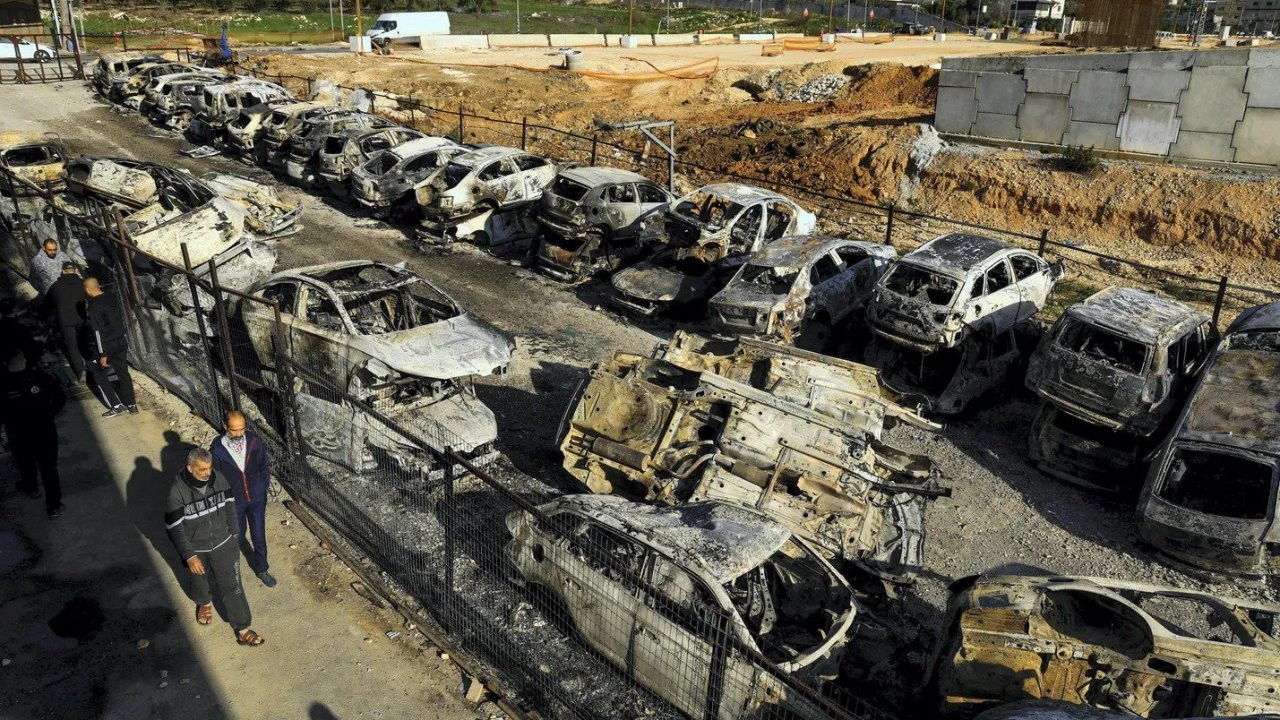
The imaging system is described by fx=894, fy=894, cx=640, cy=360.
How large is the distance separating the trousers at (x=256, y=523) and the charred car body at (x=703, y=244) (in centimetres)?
765

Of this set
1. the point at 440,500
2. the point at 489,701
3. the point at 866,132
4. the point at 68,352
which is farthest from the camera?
the point at 866,132

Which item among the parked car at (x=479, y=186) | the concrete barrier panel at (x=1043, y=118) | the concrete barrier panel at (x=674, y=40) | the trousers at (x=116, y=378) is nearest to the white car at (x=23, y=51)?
the parked car at (x=479, y=186)

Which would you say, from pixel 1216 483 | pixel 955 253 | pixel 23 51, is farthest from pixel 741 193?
pixel 23 51

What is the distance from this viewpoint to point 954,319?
11.3m

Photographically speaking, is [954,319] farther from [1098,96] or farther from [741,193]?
[1098,96]

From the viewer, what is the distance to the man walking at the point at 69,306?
31.5 feet

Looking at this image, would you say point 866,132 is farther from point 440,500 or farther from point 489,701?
point 489,701

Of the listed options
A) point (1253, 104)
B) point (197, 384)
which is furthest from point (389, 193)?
point (1253, 104)

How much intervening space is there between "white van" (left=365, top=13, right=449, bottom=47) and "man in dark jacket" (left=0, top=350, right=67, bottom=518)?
45.7 metres

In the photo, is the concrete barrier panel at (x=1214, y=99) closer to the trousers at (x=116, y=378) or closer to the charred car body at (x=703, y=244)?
the charred car body at (x=703, y=244)

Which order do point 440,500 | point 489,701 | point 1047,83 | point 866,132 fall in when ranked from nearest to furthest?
point 489,701 < point 440,500 < point 1047,83 < point 866,132

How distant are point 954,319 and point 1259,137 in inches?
485

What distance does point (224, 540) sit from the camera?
674 cm

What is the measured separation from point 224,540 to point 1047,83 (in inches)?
830
